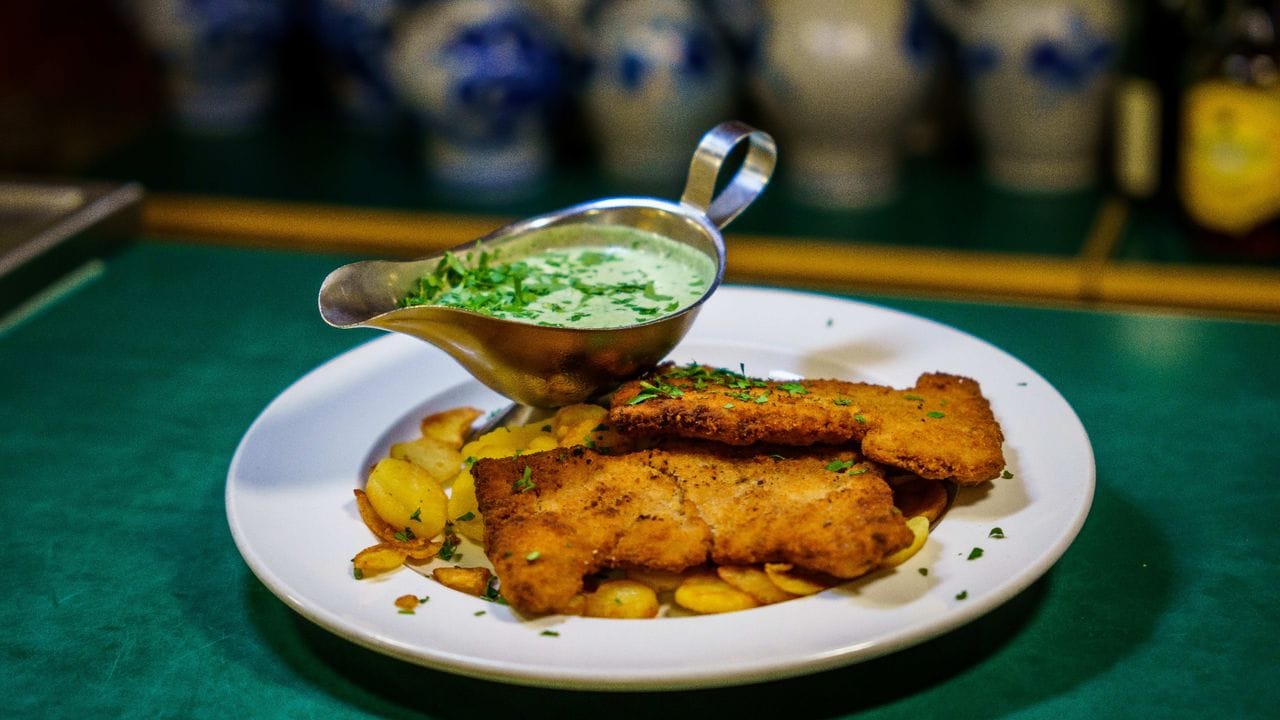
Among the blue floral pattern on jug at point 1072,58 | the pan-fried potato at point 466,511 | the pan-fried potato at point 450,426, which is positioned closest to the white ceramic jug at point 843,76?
the blue floral pattern on jug at point 1072,58

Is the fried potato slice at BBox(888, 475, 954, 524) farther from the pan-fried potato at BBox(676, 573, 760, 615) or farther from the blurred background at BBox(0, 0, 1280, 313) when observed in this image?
the blurred background at BBox(0, 0, 1280, 313)

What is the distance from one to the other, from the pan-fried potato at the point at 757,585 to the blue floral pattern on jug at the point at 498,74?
73.6 inches

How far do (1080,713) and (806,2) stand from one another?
1.90m

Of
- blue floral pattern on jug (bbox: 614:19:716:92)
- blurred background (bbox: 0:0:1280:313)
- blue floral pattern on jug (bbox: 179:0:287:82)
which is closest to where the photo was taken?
blurred background (bbox: 0:0:1280:313)

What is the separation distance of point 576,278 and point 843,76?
1.21 metres

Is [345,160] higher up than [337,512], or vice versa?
[337,512]

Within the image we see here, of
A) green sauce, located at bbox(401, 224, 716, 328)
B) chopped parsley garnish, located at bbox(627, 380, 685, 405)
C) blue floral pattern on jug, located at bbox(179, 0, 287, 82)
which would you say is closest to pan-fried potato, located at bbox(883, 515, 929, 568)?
chopped parsley garnish, located at bbox(627, 380, 685, 405)

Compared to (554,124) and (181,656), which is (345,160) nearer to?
(554,124)

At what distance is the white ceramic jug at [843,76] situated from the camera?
2.74 metres

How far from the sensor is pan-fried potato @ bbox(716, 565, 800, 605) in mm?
1313

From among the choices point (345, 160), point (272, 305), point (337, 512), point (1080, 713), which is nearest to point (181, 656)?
point (337, 512)

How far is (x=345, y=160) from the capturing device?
342 centimetres

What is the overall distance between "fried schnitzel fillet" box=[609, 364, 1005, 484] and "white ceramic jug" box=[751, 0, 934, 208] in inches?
53.7

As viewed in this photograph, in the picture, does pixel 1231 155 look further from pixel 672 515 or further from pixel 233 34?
pixel 233 34
